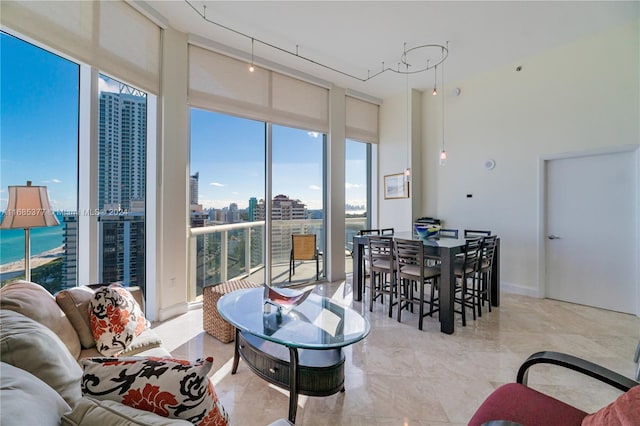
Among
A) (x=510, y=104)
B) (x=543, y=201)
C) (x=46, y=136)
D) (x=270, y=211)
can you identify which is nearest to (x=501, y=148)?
(x=510, y=104)

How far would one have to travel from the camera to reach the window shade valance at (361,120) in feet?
17.9

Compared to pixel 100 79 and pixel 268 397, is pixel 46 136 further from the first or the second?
pixel 268 397

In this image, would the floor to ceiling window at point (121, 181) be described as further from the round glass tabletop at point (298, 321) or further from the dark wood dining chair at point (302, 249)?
the dark wood dining chair at point (302, 249)

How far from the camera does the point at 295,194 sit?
477cm

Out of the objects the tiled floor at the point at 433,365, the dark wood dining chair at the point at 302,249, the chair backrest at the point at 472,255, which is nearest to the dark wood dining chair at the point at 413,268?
the tiled floor at the point at 433,365

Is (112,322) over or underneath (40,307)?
underneath

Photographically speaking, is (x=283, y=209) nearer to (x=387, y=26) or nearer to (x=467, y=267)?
(x=467, y=267)

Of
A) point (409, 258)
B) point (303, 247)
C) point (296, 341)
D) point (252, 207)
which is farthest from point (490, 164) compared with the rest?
point (296, 341)

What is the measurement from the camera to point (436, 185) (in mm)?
5477

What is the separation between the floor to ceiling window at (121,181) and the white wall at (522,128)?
175 inches

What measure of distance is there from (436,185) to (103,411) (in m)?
5.63

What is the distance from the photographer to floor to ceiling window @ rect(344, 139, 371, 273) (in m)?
5.48

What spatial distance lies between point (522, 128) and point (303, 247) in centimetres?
402

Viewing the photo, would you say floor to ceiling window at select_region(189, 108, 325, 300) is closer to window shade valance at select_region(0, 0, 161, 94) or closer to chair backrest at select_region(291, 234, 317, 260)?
chair backrest at select_region(291, 234, 317, 260)
